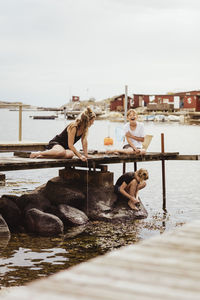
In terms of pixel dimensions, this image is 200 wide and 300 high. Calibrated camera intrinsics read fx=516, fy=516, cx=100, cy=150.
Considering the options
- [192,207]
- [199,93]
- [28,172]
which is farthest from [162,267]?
[199,93]

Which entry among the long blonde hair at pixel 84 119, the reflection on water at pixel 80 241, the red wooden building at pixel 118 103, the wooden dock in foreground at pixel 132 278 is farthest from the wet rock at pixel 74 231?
the red wooden building at pixel 118 103

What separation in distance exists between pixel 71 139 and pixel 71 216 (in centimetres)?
181

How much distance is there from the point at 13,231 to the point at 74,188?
2.43 meters

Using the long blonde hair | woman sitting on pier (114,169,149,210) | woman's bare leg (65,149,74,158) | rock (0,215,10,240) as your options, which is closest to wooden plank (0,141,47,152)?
woman's bare leg (65,149,74,158)

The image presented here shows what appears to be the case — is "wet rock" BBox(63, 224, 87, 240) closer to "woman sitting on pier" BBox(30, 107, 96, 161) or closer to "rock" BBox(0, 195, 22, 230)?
"rock" BBox(0, 195, 22, 230)

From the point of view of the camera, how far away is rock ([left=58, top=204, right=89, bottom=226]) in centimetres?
1163

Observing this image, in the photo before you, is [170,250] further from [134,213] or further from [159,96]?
[159,96]

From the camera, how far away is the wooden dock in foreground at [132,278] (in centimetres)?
247

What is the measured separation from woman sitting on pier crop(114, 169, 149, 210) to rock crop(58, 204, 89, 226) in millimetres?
1279

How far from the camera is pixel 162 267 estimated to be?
2965mm

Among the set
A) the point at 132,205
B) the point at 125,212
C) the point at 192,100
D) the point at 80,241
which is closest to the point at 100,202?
the point at 125,212

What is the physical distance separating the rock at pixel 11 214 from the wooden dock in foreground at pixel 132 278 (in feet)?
26.3

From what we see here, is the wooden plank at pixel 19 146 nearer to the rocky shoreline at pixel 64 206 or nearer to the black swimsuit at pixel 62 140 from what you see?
the rocky shoreline at pixel 64 206

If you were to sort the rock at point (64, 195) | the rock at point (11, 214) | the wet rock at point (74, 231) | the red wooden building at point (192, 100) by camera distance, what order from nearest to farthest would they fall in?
the wet rock at point (74, 231) < the rock at point (11, 214) < the rock at point (64, 195) < the red wooden building at point (192, 100)
